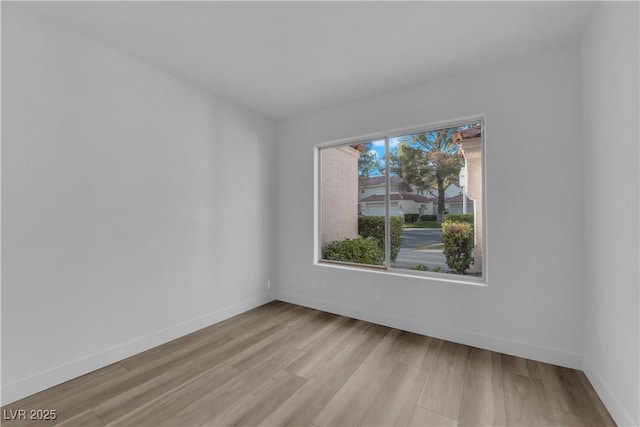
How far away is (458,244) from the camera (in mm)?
2686

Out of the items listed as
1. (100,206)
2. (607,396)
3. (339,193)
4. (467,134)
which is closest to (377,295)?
(339,193)

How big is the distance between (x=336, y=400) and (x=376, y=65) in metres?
2.70

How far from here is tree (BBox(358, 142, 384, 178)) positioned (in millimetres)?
3213

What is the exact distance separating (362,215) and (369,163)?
0.65m

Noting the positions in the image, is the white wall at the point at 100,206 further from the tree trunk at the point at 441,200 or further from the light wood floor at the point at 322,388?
the tree trunk at the point at 441,200

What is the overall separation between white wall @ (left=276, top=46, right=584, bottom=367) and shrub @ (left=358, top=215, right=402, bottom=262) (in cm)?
38

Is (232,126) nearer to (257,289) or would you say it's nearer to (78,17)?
(78,17)

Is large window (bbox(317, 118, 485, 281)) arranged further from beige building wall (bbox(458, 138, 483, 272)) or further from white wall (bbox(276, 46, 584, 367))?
white wall (bbox(276, 46, 584, 367))

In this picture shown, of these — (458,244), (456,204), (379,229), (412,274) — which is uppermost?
(456,204)

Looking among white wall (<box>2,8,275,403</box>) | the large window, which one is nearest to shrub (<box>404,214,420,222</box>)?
the large window

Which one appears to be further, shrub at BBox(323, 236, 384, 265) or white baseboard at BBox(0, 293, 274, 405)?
shrub at BBox(323, 236, 384, 265)

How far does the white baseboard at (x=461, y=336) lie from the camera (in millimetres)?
2119

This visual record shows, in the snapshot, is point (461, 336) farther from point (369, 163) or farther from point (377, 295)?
point (369, 163)

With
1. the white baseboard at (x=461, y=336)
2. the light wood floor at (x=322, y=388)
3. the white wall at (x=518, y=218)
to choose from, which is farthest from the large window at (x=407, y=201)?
the light wood floor at (x=322, y=388)
